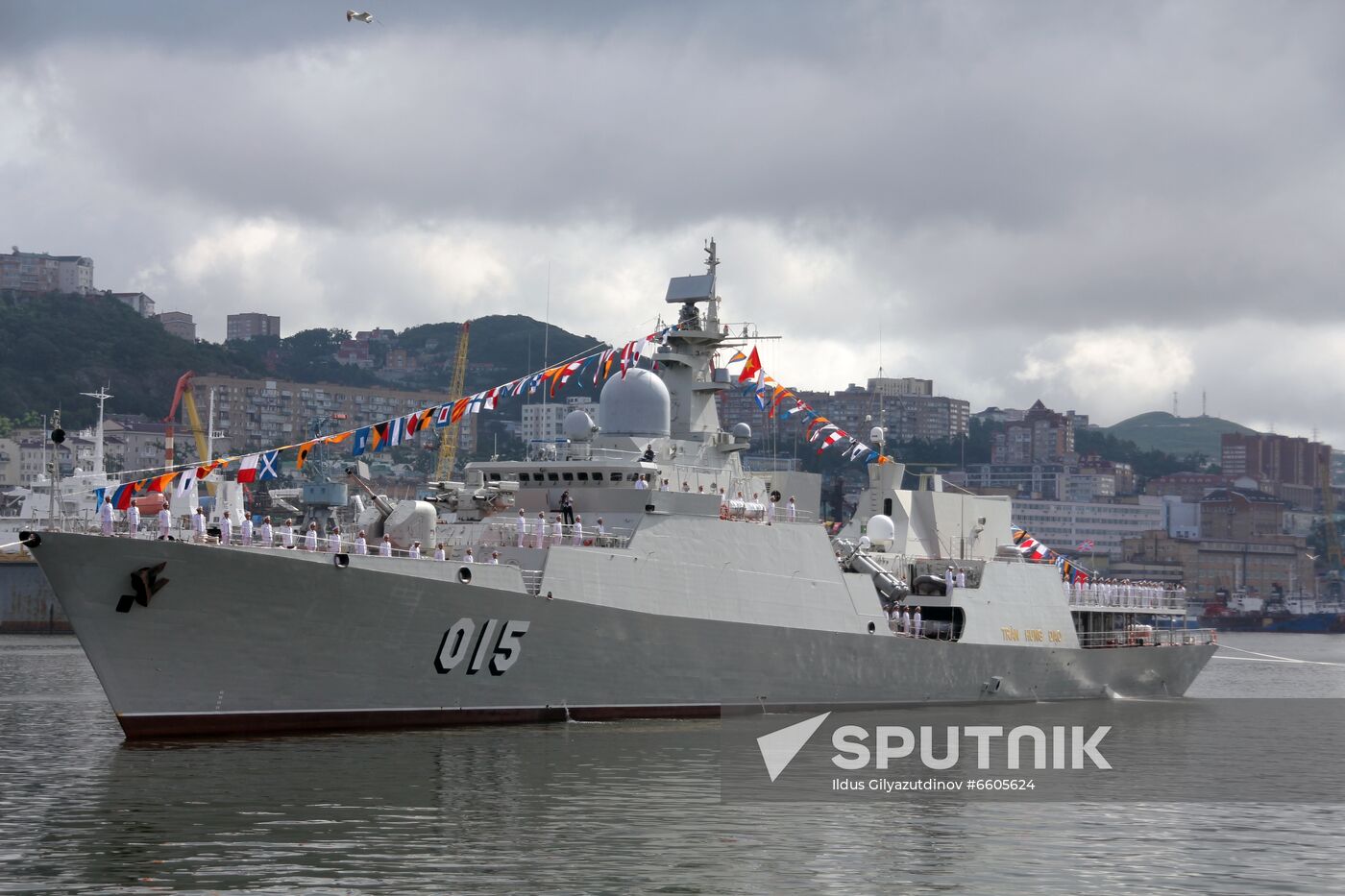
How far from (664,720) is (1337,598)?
14266 centimetres

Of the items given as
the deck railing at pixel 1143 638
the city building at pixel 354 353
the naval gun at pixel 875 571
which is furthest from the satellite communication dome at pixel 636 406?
the city building at pixel 354 353

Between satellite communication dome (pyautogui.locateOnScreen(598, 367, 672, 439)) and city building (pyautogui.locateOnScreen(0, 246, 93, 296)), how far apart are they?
13998 centimetres

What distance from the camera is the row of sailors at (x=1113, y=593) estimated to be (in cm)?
3734

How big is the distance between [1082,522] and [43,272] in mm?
103181

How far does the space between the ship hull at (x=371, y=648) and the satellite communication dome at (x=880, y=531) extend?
538 cm

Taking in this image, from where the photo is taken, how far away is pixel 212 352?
482 feet

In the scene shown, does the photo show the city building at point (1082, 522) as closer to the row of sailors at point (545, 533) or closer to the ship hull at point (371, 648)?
the ship hull at point (371, 648)

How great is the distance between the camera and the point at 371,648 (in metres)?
23.5

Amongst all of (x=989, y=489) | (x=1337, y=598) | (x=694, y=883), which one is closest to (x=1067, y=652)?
(x=694, y=883)

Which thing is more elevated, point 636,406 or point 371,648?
point 636,406

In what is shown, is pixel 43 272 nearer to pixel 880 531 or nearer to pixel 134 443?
pixel 134 443

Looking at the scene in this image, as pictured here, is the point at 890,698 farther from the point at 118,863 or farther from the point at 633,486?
the point at 118,863

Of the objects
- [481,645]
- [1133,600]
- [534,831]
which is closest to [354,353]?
[1133,600]

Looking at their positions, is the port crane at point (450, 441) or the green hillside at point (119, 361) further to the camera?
the green hillside at point (119, 361)
